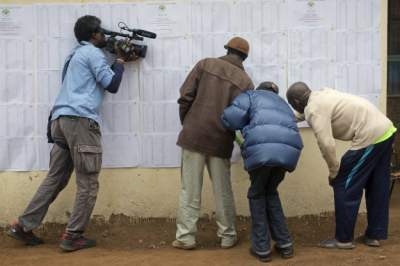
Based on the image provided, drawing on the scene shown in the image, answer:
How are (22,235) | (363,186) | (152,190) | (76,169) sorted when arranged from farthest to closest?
(152,190), (22,235), (76,169), (363,186)

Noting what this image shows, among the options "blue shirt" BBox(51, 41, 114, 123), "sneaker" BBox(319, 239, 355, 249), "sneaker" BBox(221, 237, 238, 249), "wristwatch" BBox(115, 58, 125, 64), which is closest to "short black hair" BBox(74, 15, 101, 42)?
"blue shirt" BBox(51, 41, 114, 123)

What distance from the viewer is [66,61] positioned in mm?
5750

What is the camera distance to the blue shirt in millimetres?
5547

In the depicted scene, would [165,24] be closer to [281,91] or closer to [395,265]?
[281,91]

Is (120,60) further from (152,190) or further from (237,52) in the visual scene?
(152,190)

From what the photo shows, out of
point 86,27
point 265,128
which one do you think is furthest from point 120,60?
point 265,128

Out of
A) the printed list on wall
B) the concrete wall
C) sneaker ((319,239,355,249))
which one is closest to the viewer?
sneaker ((319,239,355,249))

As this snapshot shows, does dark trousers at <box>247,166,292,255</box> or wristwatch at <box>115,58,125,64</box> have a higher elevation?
wristwatch at <box>115,58,125,64</box>

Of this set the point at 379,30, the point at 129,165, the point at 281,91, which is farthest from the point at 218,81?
the point at 379,30

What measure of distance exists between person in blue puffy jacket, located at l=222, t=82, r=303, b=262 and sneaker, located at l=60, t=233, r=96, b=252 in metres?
1.53

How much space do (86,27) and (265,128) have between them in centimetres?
191

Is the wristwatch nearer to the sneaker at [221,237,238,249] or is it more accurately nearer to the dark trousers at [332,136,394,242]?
the sneaker at [221,237,238,249]

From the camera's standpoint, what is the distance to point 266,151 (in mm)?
5051

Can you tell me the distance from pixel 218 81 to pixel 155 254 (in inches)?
64.2
